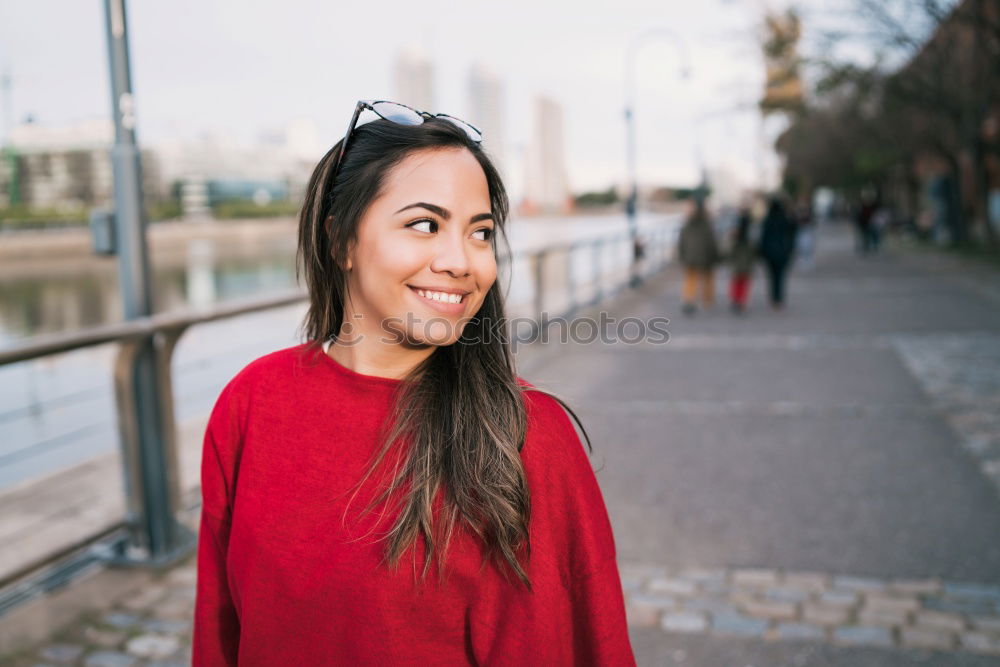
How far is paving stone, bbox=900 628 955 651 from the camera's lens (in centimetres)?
327

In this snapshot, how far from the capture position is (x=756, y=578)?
13.0 feet

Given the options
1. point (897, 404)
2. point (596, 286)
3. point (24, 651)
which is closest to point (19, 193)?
point (24, 651)

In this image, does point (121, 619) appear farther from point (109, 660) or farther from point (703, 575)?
point (703, 575)

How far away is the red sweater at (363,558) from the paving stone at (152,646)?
2137 millimetres

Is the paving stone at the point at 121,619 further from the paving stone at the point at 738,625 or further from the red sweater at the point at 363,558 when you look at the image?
the red sweater at the point at 363,558

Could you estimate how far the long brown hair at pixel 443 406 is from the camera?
4.63 ft

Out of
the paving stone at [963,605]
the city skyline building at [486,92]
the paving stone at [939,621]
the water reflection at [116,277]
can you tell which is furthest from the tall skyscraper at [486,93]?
the paving stone at [939,621]

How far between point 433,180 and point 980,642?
2929 mm

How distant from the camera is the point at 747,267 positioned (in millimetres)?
13781

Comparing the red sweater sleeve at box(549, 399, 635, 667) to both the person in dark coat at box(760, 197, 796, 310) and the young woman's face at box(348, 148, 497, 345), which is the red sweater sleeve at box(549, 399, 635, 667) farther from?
the person in dark coat at box(760, 197, 796, 310)

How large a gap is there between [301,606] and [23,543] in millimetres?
3278

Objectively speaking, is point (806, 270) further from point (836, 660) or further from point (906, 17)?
point (836, 660)

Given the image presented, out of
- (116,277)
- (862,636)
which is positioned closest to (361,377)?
(862,636)

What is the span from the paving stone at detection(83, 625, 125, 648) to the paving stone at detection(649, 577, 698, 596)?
2173 mm
